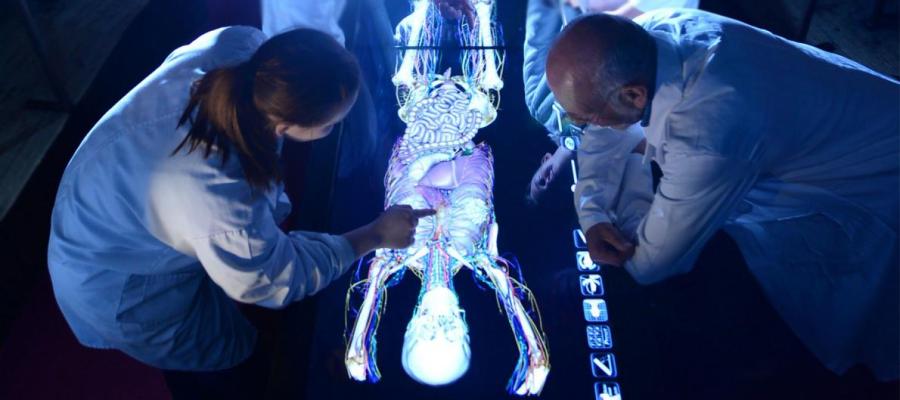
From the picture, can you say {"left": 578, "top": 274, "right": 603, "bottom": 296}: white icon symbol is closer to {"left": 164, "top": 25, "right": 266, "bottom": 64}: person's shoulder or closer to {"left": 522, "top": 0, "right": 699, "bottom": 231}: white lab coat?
{"left": 522, "top": 0, "right": 699, "bottom": 231}: white lab coat

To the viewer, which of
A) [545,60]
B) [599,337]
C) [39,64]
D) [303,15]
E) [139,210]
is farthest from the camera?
[39,64]

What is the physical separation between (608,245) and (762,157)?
1.42 ft

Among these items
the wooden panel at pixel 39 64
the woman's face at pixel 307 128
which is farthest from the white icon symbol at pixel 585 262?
the wooden panel at pixel 39 64

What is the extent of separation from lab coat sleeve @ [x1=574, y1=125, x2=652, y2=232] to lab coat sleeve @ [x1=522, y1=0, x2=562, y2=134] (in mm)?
353

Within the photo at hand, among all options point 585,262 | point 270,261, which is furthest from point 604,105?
point 270,261

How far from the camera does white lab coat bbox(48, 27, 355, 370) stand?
1.19 meters

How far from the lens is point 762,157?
138cm

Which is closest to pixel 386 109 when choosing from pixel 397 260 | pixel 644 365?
pixel 397 260

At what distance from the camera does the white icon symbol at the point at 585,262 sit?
68.9 inches

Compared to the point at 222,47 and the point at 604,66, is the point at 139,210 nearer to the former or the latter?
the point at 222,47

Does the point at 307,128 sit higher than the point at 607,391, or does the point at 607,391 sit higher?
the point at 307,128

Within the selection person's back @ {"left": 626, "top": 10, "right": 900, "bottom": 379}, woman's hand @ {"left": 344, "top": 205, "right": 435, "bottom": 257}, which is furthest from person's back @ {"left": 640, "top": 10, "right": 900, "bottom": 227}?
woman's hand @ {"left": 344, "top": 205, "right": 435, "bottom": 257}

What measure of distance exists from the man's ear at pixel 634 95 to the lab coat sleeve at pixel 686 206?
0.13 m

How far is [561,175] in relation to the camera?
196cm
